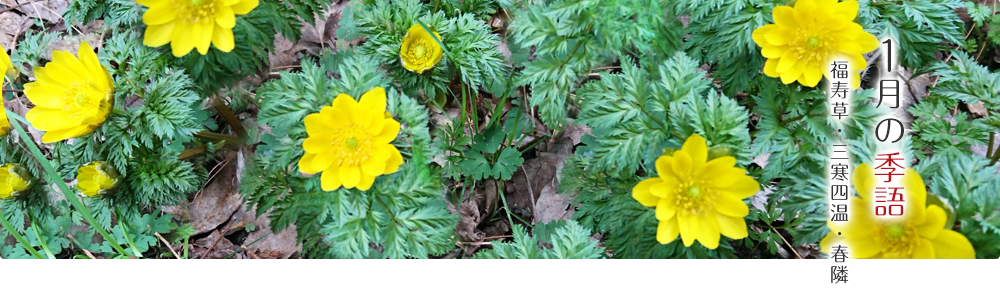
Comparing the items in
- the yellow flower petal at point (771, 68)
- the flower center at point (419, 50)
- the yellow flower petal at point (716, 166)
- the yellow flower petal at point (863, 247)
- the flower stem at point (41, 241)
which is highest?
the flower center at point (419, 50)

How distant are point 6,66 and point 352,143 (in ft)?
3.90

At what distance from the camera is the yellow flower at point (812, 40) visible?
1.48 metres

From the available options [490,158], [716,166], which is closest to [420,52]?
[490,158]

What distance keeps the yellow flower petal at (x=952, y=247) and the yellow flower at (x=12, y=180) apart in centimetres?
260

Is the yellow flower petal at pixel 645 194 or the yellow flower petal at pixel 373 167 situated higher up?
the yellow flower petal at pixel 373 167

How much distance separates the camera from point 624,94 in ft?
5.04

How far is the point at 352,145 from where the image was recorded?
1.43 metres

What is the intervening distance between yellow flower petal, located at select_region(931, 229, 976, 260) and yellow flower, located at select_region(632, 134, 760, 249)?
1.33ft

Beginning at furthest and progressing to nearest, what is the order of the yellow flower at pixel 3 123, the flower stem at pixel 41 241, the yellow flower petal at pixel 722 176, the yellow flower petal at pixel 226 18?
the flower stem at pixel 41 241 < the yellow flower at pixel 3 123 < the yellow flower petal at pixel 226 18 < the yellow flower petal at pixel 722 176

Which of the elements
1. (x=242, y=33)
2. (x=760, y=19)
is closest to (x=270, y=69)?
(x=242, y=33)

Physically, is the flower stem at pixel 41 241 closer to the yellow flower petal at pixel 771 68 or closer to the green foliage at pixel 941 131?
the yellow flower petal at pixel 771 68

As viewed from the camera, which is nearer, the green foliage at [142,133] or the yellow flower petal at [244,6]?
the yellow flower petal at [244,6]

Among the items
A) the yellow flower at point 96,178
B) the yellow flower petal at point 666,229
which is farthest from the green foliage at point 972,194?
the yellow flower at point 96,178

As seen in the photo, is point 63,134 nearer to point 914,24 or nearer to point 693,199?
point 693,199
